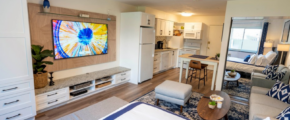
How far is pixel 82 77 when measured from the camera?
3.53 meters

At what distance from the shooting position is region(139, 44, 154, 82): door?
4.42 metres

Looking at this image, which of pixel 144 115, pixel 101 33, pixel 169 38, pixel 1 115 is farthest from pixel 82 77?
pixel 169 38

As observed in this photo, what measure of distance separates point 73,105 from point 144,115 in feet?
6.09

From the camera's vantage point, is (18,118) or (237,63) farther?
(237,63)

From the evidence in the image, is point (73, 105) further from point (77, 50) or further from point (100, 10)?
point (100, 10)

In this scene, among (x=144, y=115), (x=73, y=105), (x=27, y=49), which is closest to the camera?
A: (x=144, y=115)

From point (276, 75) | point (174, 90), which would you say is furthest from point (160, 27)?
point (276, 75)

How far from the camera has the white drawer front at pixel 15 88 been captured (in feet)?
7.21

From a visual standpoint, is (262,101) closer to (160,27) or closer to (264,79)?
(264,79)

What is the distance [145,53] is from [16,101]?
3021 millimetres

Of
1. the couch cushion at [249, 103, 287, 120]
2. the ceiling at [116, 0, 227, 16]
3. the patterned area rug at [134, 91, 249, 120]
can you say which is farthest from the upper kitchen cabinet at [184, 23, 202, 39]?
the couch cushion at [249, 103, 287, 120]

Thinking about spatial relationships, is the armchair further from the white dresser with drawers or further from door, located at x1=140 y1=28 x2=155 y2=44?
the white dresser with drawers

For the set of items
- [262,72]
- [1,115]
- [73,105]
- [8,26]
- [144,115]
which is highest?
[8,26]

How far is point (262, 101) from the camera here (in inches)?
101
